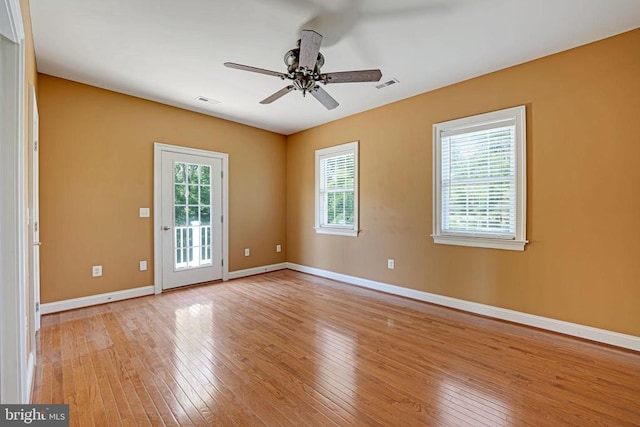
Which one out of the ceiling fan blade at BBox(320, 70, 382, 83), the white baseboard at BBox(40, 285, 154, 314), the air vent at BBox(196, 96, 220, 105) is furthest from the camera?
the air vent at BBox(196, 96, 220, 105)

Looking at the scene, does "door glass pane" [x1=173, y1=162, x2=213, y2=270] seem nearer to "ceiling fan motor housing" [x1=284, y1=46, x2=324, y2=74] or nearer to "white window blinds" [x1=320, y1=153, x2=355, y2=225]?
"white window blinds" [x1=320, y1=153, x2=355, y2=225]

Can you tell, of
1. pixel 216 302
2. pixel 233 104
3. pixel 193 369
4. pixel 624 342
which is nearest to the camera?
pixel 193 369

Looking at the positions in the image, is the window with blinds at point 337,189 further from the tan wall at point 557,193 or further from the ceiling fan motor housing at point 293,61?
the ceiling fan motor housing at point 293,61

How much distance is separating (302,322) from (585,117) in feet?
11.0

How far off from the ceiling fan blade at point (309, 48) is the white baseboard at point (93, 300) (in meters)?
3.59

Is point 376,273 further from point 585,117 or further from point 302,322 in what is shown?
point 585,117

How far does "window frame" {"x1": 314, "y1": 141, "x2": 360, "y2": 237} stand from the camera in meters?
4.54

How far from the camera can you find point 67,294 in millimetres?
3367

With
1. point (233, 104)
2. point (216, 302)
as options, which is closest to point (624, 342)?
point (216, 302)

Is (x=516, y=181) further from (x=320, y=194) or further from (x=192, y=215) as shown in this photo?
(x=192, y=215)

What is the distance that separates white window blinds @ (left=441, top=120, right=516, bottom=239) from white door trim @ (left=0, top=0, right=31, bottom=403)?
3689mm

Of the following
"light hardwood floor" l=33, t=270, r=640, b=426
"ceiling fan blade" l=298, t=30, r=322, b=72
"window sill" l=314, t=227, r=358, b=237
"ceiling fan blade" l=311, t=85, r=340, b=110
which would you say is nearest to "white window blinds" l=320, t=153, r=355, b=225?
"window sill" l=314, t=227, r=358, b=237

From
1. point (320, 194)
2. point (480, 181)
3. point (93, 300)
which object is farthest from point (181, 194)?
point (480, 181)

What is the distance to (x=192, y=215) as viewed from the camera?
175 inches
